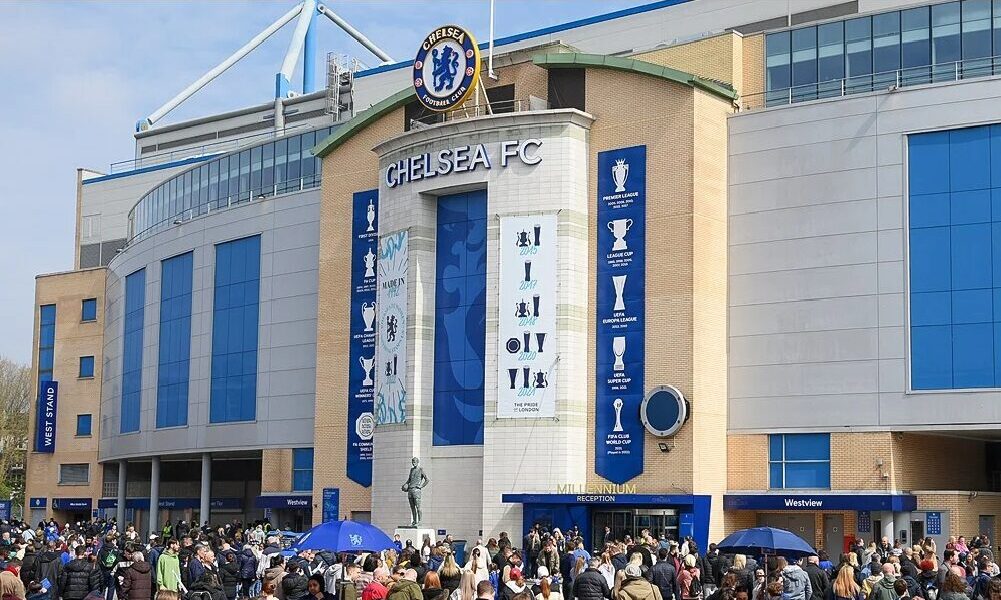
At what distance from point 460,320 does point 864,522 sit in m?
15.6

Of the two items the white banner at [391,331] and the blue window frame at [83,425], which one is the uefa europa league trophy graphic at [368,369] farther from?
the blue window frame at [83,425]

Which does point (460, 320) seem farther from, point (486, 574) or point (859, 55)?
point (486, 574)

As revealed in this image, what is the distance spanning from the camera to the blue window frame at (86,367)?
83.5m

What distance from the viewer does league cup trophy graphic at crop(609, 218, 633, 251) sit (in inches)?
1917

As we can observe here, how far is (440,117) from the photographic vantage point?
53844 mm

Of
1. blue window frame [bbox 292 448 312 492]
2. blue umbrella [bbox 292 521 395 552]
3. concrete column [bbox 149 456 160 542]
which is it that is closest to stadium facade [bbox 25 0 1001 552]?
blue window frame [bbox 292 448 312 492]

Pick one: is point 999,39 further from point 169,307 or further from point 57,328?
point 57,328

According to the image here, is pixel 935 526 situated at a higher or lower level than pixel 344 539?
lower

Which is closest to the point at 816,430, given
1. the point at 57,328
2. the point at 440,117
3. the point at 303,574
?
the point at 440,117

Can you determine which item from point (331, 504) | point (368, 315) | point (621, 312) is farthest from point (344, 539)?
point (331, 504)

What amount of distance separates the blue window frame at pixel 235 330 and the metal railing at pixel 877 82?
82.6 feet

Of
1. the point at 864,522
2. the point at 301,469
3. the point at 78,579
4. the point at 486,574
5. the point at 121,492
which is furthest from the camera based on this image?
the point at 121,492

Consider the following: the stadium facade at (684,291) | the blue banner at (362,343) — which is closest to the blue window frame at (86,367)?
the stadium facade at (684,291)

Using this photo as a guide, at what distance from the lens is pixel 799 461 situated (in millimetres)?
46969
